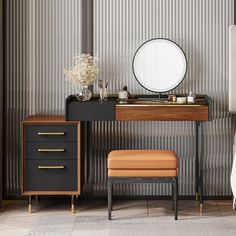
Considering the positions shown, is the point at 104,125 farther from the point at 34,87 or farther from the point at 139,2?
the point at 139,2

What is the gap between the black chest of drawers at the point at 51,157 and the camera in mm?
5367

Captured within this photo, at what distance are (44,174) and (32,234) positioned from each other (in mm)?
702

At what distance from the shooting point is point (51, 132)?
5.36 metres

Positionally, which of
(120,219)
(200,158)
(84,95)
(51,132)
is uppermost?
(84,95)

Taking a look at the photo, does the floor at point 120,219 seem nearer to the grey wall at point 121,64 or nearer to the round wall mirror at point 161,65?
the grey wall at point 121,64

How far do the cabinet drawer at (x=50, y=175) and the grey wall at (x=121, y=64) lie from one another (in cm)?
44

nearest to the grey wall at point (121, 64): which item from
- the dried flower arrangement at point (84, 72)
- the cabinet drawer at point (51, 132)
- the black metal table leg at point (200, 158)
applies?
the black metal table leg at point (200, 158)

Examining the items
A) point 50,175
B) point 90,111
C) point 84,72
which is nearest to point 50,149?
point 50,175

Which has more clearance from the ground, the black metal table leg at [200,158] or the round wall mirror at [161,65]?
the round wall mirror at [161,65]

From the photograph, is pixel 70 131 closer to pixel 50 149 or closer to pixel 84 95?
pixel 50 149

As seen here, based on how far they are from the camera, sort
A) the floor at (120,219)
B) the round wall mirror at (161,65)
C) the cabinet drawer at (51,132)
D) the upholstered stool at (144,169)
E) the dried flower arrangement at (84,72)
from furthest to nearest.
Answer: the round wall mirror at (161,65), the dried flower arrangement at (84,72), the cabinet drawer at (51,132), the upholstered stool at (144,169), the floor at (120,219)

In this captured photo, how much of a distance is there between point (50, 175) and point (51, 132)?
1.09ft

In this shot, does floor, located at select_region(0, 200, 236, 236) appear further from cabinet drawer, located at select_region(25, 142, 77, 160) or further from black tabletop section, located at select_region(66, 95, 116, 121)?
black tabletop section, located at select_region(66, 95, 116, 121)

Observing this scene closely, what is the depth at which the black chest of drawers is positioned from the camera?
5367mm
